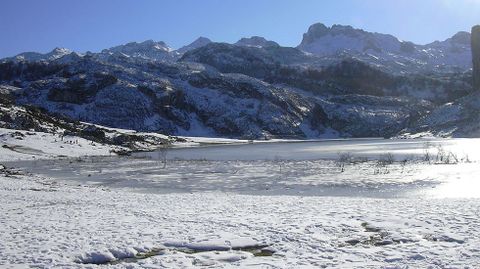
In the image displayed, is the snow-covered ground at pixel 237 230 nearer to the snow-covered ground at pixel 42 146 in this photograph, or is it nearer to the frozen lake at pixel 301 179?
the frozen lake at pixel 301 179

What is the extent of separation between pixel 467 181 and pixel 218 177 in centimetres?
2322

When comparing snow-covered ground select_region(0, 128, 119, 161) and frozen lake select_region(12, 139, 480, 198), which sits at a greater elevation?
snow-covered ground select_region(0, 128, 119, 161)

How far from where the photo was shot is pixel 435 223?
63.8 feet

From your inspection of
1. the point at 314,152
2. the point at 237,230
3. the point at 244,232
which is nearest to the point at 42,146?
the point at 314,152

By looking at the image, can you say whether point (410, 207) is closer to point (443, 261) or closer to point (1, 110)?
point (443, 261)

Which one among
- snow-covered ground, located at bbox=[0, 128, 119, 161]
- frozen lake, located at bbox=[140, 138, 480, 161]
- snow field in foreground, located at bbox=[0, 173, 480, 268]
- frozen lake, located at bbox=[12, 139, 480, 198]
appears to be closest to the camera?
snow field in foreground, located at bbox=[0, 173, 480, 268]

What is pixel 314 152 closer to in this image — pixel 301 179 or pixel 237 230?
pixel 301 179

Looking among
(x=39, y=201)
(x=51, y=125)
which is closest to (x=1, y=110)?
(x=51, y=125)

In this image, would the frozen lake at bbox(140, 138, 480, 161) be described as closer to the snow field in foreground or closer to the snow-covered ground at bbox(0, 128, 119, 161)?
the snow-covered ground at bbox(0, 128, 119, 161)

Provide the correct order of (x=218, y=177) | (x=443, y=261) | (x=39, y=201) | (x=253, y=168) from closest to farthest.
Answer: (x=443, y=261) → (x=39, y=201) → (x=218, y=177) → (x=253, y=168)

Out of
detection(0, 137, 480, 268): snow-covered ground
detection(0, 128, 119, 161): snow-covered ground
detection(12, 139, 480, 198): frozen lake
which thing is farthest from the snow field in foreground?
detection(0, 128, 119, 161): snow-covered ground

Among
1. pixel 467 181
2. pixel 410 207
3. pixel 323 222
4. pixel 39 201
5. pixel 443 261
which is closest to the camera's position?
pixel 443 261

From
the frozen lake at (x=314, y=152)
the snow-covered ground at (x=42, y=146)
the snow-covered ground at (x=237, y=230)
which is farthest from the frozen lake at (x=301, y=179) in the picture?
the snow-covered ground at (x=42, y=146)

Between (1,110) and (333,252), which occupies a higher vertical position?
(1,110)
